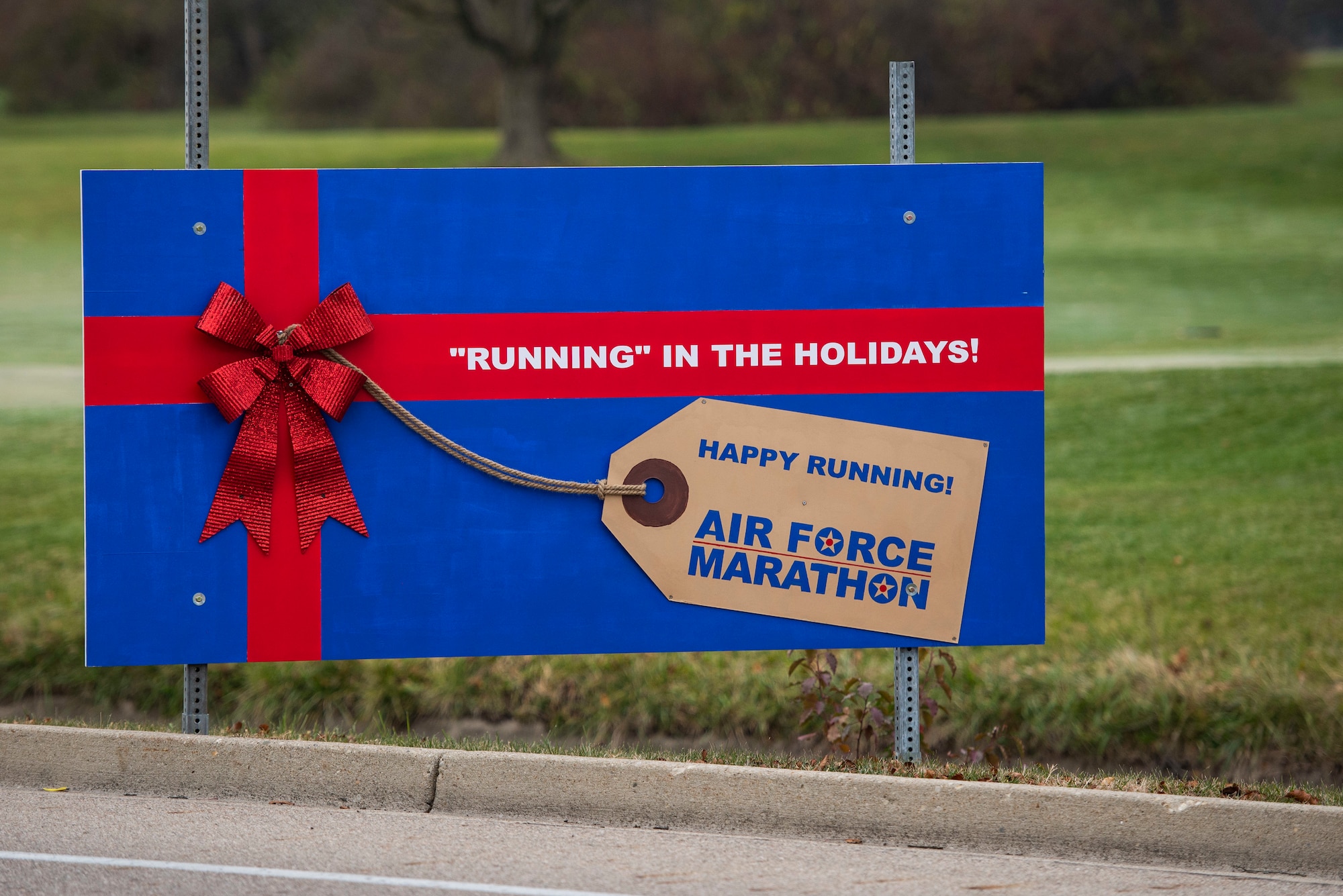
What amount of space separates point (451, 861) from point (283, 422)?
1733 millimetres

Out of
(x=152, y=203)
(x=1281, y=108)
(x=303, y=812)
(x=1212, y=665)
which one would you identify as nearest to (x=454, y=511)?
(x=303, y=812)

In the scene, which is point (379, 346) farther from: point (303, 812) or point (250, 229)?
point (303, 812)

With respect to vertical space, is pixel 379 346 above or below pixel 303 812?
above

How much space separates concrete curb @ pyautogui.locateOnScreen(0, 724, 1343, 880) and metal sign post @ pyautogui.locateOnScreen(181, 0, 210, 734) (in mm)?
225

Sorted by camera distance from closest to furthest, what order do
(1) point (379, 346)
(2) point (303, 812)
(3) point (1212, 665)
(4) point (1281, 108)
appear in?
(2) point (303, 812), (1) point (379, 346), (3) point (1212, 665), (4) point (1281, 108)

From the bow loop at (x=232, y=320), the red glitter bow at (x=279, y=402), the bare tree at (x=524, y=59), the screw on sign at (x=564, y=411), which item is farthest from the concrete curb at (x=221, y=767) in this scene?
the bare tree at (x=524, y=59)

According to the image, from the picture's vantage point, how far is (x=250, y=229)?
15.8ft

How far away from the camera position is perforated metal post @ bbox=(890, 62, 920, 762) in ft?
17.0

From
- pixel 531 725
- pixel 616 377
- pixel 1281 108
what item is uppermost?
pixel 1281 108

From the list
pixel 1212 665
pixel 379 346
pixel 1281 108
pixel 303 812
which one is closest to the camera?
pixel 303 812

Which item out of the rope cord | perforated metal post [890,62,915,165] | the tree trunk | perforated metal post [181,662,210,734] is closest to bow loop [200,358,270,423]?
the rope cord

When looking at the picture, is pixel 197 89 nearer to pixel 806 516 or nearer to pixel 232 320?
pixel 232 320

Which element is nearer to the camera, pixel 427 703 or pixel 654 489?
pixel 654 489

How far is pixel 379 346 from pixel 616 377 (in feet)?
2.92
